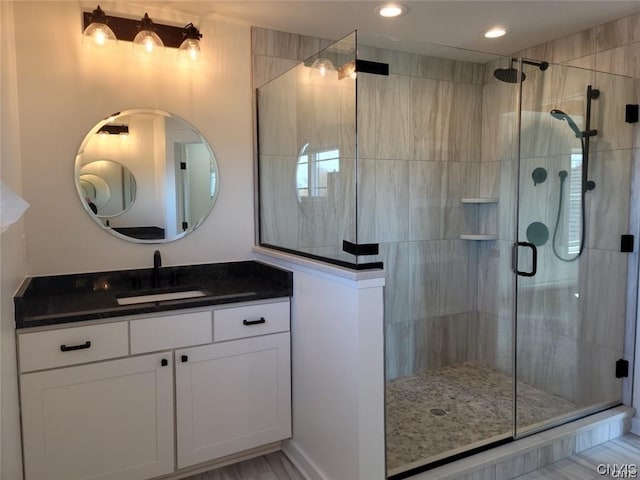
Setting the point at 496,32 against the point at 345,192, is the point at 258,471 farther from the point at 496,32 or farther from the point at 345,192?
the point at 496,32

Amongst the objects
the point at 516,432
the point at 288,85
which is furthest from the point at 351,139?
the point at 516,432

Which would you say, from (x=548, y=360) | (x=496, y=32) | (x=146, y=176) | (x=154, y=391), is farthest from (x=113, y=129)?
(x=548, y=360)

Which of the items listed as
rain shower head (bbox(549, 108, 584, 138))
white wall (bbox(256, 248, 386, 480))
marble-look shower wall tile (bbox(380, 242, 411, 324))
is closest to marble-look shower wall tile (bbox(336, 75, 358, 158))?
white wall (bbox(256, 248, 386, 480))

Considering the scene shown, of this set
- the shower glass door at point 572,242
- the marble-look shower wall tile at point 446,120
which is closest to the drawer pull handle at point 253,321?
the shower glass door at point 572,242

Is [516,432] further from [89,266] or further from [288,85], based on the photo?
[89,266]

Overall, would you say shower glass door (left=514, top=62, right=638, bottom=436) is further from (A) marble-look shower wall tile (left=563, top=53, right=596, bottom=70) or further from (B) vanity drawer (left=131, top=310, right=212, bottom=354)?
(B) vanity drawer (left=131, top=310, right=212, bottom=354)

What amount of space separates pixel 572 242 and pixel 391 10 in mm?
1803

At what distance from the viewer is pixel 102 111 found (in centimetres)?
240

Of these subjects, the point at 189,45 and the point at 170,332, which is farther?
the point at 189,45

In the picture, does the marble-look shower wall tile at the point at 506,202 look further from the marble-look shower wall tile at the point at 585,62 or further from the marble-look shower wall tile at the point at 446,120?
the marble-look shower wall tile at the point at 585,62

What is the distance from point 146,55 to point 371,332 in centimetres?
192

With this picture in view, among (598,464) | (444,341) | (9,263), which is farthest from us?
(444,341)

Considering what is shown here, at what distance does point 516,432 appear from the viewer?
7.95ft

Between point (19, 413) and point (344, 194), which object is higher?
point (344, 194)
